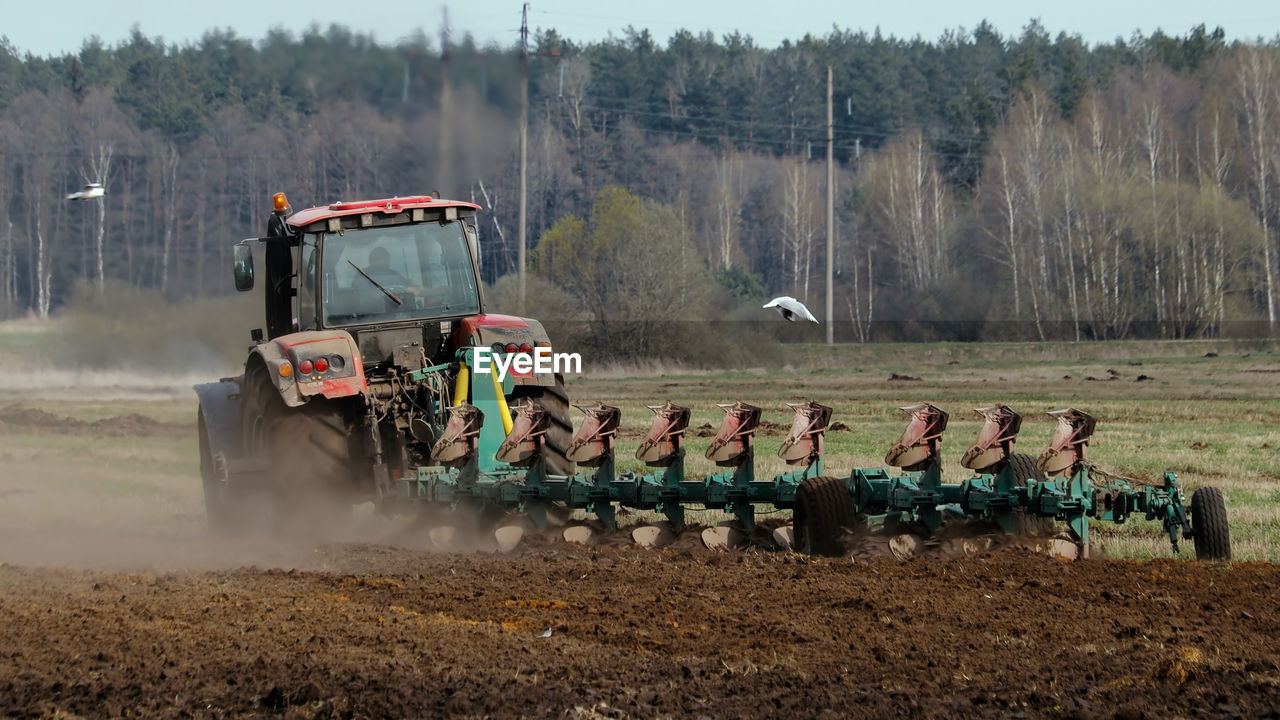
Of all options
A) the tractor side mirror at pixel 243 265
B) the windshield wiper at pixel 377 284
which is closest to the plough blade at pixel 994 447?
the windshield wiper at pixel 377 284

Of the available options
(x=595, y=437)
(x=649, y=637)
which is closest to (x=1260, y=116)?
(x=595, y=437)

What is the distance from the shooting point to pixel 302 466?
927cm

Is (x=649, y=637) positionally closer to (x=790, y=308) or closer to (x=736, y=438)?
(x=736, y=438)

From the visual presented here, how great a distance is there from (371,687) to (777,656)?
165 cm

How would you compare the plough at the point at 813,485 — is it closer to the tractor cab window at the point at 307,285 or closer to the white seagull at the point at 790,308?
the tractor cab window at the point at 307,285

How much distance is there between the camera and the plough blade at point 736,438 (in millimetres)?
8820

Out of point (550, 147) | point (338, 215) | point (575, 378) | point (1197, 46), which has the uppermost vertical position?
point (1197, 46)

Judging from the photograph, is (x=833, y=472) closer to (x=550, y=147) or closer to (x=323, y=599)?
(x=323, y=599)

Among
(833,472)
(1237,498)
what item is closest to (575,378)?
(833,472)

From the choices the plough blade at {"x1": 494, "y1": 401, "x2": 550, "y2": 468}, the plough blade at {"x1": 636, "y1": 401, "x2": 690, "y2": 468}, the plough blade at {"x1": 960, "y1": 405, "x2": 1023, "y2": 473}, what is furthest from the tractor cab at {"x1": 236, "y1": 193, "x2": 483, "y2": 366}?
the plough blade at {"x1": 960, "y1": 405, "x2": 1023, "y2": 473}

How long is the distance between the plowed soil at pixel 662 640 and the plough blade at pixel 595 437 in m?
1.32

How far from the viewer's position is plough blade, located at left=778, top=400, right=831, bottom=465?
8617 mm

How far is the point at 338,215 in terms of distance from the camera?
9.55 metres

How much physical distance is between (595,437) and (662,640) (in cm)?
349
